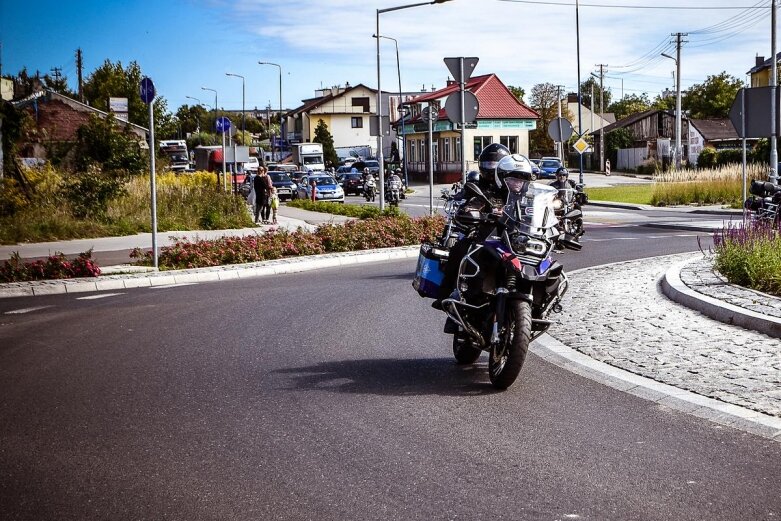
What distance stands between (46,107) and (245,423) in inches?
2220

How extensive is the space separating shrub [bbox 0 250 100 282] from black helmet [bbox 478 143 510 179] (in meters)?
9.82

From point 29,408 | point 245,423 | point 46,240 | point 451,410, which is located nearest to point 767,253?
point 451,410

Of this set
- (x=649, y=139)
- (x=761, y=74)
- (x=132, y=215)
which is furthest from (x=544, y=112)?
(x=132, y=215)

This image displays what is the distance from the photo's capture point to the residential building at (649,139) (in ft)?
294

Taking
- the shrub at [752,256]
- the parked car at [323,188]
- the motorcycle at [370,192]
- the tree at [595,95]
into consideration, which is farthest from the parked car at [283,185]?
the tree at [595,95]

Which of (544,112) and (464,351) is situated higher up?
(544,112)

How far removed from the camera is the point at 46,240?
2417 centimetres

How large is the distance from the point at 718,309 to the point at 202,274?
9.20m

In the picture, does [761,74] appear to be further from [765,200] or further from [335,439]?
[335,439]

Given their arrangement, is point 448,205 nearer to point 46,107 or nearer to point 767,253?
point 767,253

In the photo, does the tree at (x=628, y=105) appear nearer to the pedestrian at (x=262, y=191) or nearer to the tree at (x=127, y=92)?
the tree at (x=127, y=92)

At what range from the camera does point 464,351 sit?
27.0 ft

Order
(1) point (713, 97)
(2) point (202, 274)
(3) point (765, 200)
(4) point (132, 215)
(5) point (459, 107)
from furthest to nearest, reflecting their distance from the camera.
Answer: (1) point (713, 97) → (4) point (132, 215) → (5) point (459, 107) → (3) point (765, 200) → (2) point (202, 274)

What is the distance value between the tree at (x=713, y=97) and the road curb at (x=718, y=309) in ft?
309
